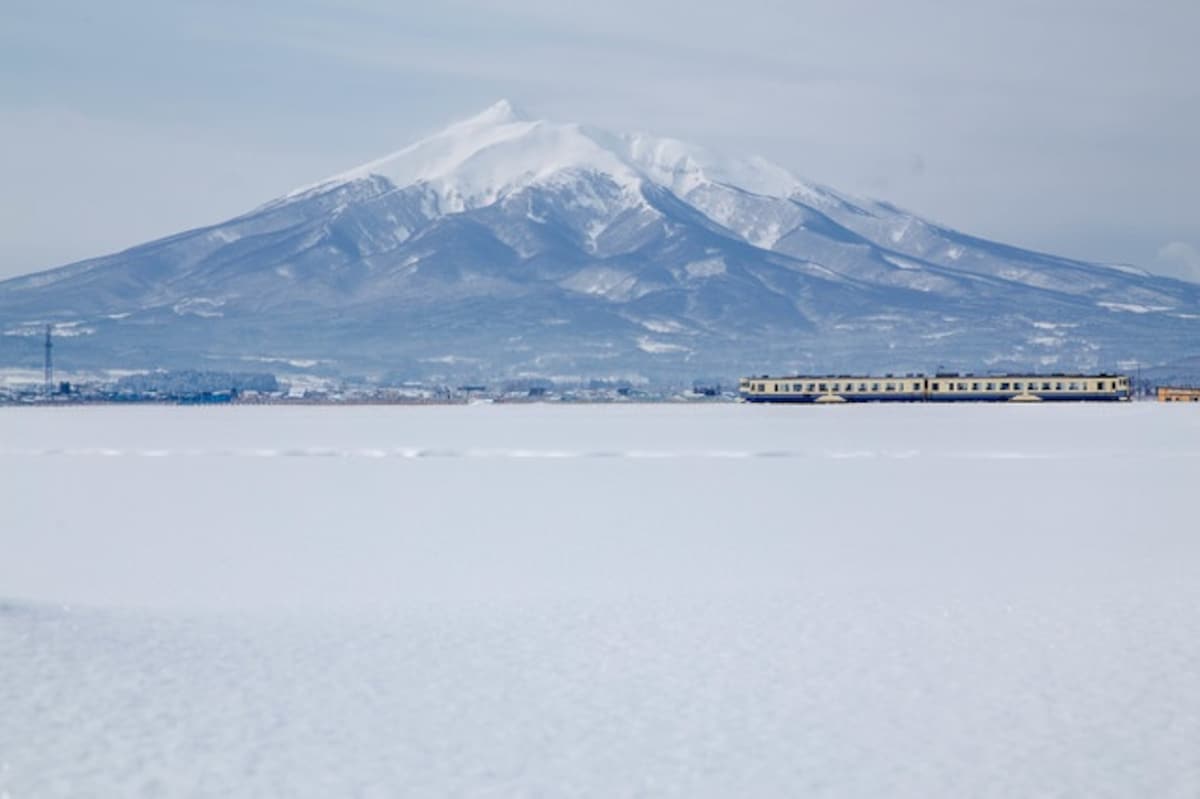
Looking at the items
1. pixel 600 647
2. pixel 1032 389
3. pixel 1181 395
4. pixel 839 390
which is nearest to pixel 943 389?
pixel 1032 389

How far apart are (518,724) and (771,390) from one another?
148872mm

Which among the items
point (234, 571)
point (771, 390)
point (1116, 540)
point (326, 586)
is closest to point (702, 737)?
point (326, 586)

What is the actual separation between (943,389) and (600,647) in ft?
489

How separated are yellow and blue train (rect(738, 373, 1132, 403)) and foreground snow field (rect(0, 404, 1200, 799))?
127 meters

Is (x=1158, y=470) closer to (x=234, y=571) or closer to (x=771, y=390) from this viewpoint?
(x=234, y=571)

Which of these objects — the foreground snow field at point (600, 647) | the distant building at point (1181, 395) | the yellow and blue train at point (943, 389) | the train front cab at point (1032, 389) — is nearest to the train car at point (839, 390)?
the yellow and blue train at point (943, 389)

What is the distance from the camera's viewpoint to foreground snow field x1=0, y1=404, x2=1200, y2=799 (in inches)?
383

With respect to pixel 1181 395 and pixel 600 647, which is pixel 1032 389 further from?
pixel 600 647

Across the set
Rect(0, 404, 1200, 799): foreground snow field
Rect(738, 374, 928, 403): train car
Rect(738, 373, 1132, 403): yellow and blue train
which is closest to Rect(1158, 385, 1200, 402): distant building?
Rect(738, 373, 1132, 403): yellow and blue train

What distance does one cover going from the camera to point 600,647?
13188 mm

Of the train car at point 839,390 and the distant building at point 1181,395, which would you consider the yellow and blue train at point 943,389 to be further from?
the distant building at point 1181,395

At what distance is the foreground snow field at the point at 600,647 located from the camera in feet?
31.9

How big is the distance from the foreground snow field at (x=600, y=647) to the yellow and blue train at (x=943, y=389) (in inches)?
5018

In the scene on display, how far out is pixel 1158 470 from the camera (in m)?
37.8
